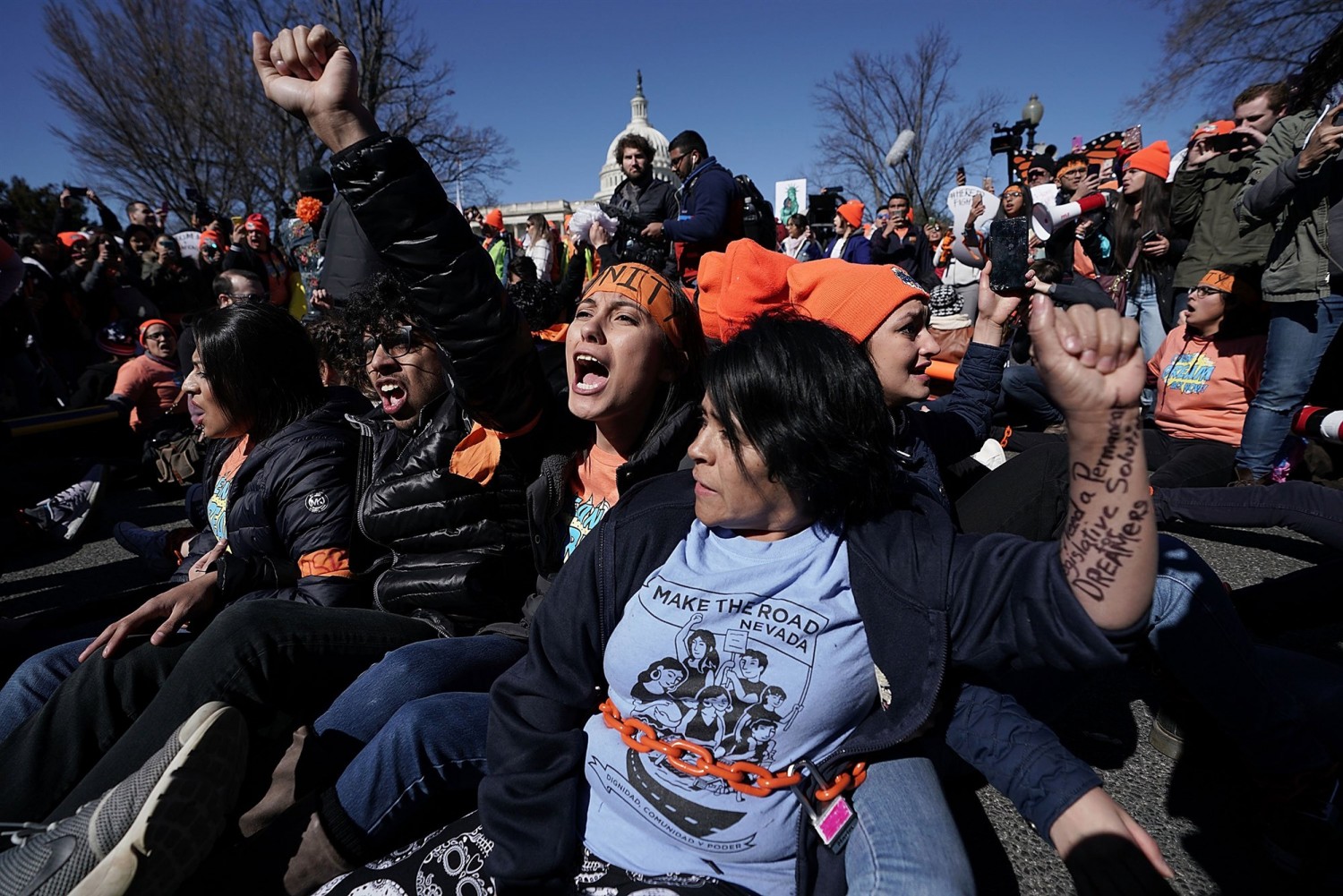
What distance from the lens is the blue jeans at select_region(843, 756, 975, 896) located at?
1.24 meters

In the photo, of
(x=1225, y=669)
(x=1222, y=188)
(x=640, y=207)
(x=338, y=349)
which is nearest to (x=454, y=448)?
(x=338, y=349)

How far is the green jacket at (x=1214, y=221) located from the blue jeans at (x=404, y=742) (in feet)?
16.3

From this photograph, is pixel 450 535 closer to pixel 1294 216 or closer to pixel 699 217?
pixel 699 217

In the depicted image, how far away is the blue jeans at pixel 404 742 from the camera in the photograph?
5.43ft

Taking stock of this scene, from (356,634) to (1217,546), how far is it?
13.6 feet

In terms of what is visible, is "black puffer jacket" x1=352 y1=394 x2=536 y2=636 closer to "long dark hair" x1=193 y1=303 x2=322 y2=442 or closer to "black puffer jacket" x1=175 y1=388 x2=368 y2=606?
"black puffer jacket" x1=175 y1=388 x2=368 y2=606

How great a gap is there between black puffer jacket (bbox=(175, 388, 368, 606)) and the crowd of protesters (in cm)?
1

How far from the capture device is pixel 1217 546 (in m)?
3.88

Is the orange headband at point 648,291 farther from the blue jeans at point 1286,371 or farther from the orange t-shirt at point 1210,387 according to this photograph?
the blue jeans at point 1286,371

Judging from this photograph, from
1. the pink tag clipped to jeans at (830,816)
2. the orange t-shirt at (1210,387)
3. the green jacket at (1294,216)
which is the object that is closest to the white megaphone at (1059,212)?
the green jacket at (1294,216)

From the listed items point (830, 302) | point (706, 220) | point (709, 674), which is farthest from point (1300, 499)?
point (706, 220)

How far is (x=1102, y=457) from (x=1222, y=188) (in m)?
5.11

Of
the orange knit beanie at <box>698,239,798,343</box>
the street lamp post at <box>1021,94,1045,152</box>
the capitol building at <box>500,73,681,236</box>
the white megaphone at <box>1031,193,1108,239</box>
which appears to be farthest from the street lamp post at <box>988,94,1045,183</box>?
the capitol building at <box>500,73,681,236</box>

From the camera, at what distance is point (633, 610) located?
60.4 inches
